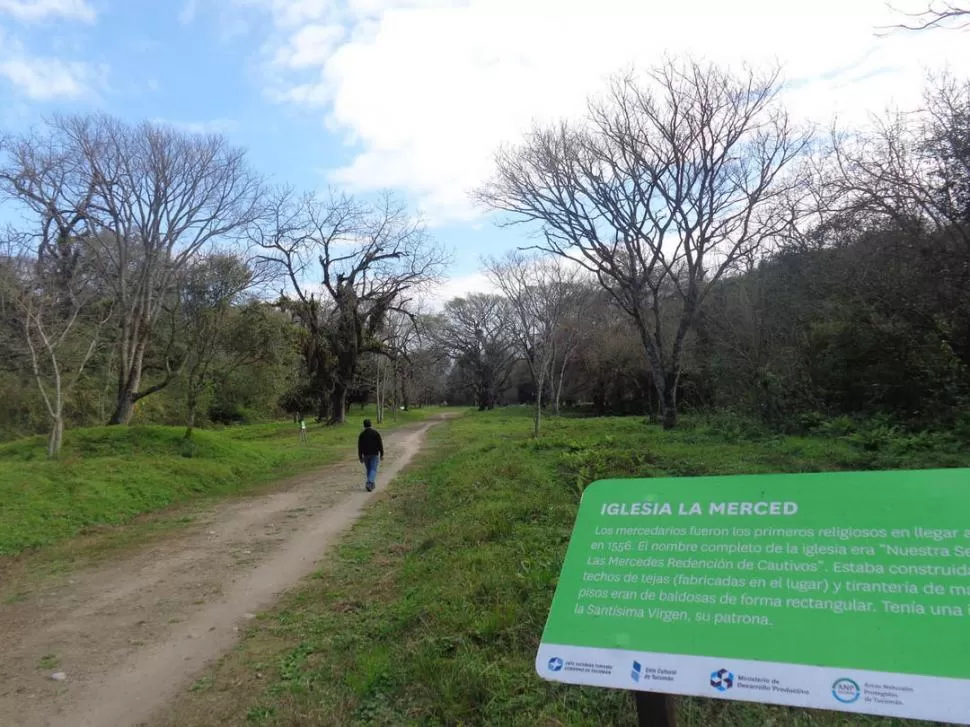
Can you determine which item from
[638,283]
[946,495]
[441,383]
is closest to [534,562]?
[946,495]

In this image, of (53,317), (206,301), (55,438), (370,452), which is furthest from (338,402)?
(370,452)

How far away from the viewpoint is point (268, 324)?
31469 mm

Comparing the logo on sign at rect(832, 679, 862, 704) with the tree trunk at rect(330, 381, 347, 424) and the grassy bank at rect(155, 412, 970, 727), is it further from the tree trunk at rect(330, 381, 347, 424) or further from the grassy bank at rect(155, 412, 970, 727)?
the tree trunk at rect(330, 381, 347, 424)

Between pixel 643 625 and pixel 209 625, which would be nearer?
pixel 643 625

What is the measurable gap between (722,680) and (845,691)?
0.37 meters

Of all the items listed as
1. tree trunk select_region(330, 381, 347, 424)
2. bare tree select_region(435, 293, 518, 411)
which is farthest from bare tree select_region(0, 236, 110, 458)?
bare tree select_region(435, 293, 518, 411)

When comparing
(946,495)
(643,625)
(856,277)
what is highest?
(856,277)

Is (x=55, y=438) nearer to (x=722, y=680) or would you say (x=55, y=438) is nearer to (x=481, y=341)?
(x=722, y=680)

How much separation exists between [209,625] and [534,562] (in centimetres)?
306

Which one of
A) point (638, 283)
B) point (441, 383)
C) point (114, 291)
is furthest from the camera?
point (441, 383)

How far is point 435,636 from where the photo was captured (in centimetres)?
490

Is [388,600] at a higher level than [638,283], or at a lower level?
lower

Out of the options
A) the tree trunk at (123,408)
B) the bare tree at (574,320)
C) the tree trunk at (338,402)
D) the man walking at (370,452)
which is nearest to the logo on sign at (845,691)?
the man walking at (370,452)

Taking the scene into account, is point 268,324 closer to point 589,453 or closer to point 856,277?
point 589,453
